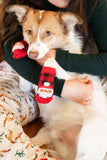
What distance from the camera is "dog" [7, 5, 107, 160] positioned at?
1.22 meters

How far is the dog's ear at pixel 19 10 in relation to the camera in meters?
1.39

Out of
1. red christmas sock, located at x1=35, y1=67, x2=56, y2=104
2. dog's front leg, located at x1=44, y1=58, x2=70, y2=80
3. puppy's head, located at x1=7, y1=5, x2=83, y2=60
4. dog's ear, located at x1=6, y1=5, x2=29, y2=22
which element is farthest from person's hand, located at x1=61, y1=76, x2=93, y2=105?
dog's ear, located at x1=6, y1=5, x2=29, y2=22

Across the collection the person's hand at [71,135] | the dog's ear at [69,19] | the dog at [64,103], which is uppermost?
the dog's ear at [69,19]

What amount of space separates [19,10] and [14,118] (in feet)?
3.02

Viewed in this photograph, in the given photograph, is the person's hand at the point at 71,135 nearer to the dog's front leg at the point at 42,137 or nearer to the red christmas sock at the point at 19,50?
the dog's front leg at the point at 42,137

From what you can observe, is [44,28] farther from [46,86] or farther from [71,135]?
[71,135]

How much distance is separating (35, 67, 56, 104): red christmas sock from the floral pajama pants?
0.91 feet

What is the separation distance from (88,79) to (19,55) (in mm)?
624

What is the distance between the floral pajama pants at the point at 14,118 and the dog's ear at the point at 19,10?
63 centimetres

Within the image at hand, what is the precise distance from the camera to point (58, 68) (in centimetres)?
134

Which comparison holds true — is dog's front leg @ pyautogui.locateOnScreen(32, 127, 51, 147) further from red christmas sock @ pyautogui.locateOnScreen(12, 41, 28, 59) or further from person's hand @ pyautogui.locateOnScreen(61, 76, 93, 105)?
red christmas sock @ pyautogui.locateOnScreen(12, 41, 28, 59)

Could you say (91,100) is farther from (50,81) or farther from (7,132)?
(7,132)

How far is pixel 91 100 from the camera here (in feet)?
4.66

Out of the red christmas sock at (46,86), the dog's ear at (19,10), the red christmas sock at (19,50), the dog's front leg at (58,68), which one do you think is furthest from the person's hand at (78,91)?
the dog's ear at (19,10)
